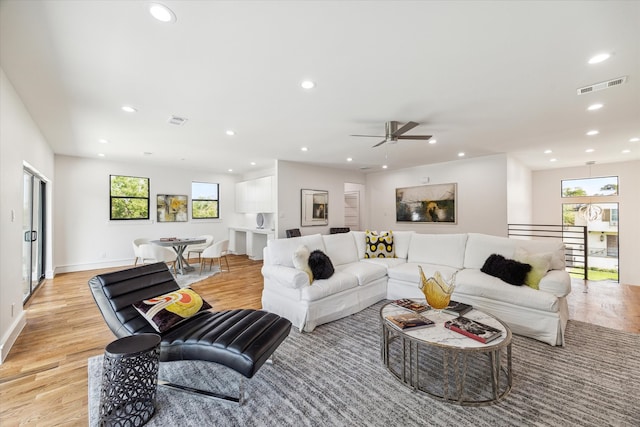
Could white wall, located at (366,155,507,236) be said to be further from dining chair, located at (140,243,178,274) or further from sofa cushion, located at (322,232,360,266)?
dining chair, located at (140,243,178,274)

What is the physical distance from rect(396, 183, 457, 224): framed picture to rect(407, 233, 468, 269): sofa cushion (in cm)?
277

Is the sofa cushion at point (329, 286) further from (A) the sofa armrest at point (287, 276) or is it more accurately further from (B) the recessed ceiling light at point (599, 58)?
(B) the recessed ceiling light at point (599, 58)

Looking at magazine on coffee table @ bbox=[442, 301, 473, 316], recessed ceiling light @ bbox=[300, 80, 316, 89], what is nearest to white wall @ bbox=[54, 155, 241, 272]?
recessed ceiling light @ bbox=[300, 80, 316, 89]

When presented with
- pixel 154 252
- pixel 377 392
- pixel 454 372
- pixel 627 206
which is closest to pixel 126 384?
pixel 377 392

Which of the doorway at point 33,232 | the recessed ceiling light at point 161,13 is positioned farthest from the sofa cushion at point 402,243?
the doorway at point 33,232

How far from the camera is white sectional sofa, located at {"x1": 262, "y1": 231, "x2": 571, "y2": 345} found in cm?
277

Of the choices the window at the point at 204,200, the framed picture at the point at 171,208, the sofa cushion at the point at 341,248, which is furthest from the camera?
the window at the point at 204,200

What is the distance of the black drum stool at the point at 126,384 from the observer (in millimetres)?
1611

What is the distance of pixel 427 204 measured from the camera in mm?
7066

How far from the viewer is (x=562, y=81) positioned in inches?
102

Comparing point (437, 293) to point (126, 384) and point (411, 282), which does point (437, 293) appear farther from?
point (126, 384)

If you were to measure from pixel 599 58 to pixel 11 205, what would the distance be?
5.59 metres

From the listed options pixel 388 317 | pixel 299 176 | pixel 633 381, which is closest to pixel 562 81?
pixel 633 381

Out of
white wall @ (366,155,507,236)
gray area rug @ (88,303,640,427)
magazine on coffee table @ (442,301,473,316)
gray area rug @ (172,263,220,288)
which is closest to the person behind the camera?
gray area rug @ (88,303,640,427)
